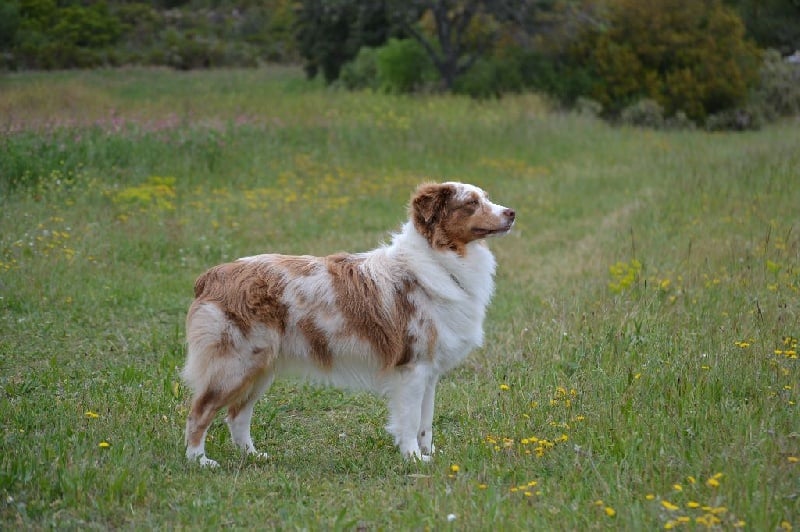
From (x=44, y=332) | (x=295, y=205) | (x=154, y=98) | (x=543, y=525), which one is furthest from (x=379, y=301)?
(x=154, y=98)

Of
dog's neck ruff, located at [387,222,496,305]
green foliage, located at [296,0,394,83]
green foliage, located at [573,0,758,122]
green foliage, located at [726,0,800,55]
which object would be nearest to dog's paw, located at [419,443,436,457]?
dog's neck ruff, located at [387,222,496,305]

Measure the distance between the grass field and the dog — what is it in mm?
392

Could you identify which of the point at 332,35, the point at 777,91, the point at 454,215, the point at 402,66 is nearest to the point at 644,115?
the point at 777,91

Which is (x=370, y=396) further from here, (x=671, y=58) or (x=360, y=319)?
(x=671, y=58)

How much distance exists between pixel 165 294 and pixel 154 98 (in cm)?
1309

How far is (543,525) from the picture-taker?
4207 mm

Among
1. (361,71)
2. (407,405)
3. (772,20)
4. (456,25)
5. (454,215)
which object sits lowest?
(407,405)

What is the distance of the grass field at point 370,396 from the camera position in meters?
4.59

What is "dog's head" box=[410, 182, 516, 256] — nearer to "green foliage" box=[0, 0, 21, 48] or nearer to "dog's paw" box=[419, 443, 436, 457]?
"dog's paw" box=[419, 443, 436, 457]

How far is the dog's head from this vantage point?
587 cm

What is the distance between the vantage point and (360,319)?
563 cm

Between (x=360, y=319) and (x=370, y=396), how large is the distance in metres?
1.82

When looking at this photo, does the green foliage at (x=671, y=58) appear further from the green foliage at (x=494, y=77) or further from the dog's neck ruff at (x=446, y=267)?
the dog's neck ruff at (x=446, y=267)

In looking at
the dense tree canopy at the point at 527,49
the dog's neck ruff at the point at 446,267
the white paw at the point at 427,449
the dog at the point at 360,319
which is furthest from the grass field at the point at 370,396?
the dense tree canopy at the point at 527,49
